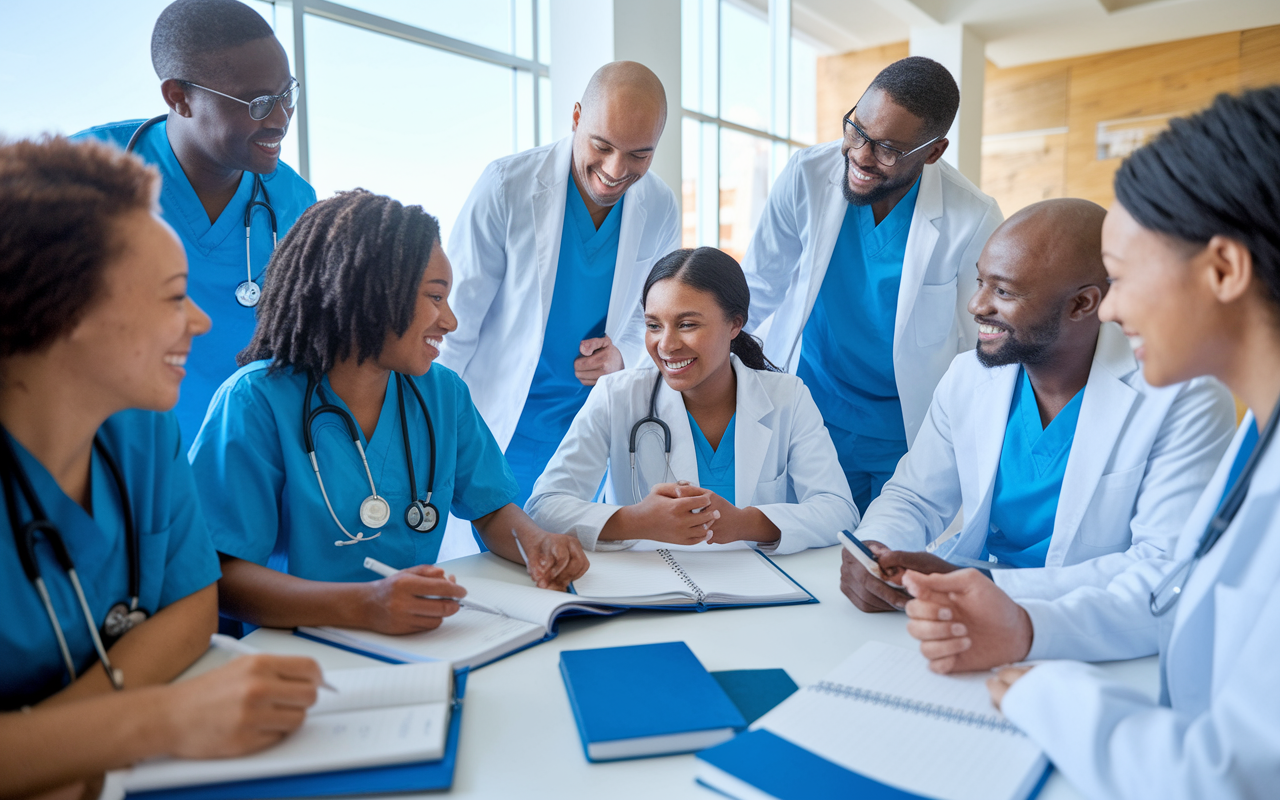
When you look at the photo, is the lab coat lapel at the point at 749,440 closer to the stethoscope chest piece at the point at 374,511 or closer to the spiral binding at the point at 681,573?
the spiral binding at the point at 681,573

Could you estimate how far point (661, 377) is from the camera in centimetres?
195

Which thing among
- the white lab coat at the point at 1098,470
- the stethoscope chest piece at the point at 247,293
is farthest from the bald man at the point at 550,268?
the white lab coat at the point at 1098,470


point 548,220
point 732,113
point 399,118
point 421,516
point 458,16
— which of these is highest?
point 732,113

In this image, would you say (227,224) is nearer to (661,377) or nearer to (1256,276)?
(661,377)

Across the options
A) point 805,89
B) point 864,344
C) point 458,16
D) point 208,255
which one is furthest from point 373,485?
point 805,89

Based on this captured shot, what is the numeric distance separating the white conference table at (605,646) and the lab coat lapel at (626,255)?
1.18 m

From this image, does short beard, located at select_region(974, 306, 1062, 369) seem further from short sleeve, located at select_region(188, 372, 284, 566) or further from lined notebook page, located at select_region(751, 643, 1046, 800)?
short sleeve, located at select_region(188, 372, 284, 566)

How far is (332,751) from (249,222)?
1484mm

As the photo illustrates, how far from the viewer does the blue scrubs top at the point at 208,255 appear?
1847 mm

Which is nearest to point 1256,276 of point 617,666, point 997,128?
point 617,666

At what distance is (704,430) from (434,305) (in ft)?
2.40

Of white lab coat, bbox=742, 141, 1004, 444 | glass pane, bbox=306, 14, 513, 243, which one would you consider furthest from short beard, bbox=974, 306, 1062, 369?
glass pane, bbox=306, 14, 513, 243

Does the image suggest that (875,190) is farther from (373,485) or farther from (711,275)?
(373,485)

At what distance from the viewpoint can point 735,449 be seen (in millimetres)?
1853
